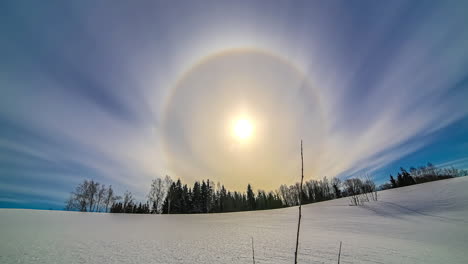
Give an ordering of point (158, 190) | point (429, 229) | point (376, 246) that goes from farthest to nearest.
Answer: point (158, 190) → point (429, 229) → point (376, 246)

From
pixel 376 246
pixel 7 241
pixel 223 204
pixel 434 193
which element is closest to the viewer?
pixel 376 246

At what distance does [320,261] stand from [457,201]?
2433cm

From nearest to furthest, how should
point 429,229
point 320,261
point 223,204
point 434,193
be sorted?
point 320,261 → point 429,229 → point 434,193 → point 223,204

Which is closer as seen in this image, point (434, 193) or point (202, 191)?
point (434, 193)

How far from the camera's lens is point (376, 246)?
8391 millimetres

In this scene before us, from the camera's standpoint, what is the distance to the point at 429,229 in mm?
12477

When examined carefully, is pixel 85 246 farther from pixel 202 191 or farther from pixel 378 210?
pixel 202 191

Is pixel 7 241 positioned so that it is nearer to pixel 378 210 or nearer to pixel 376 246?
pixel 376 246

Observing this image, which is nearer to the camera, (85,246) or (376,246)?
(376,246)

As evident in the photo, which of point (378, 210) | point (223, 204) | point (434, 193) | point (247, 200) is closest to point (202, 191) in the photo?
point (223, 204)

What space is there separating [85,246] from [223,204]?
5470 cm

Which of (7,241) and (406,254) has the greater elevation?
(7,241)

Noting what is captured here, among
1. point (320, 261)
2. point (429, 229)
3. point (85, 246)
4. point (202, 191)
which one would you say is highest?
point (202, 191)

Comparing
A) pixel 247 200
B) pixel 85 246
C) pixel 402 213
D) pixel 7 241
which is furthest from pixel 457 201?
pixel 247 200
